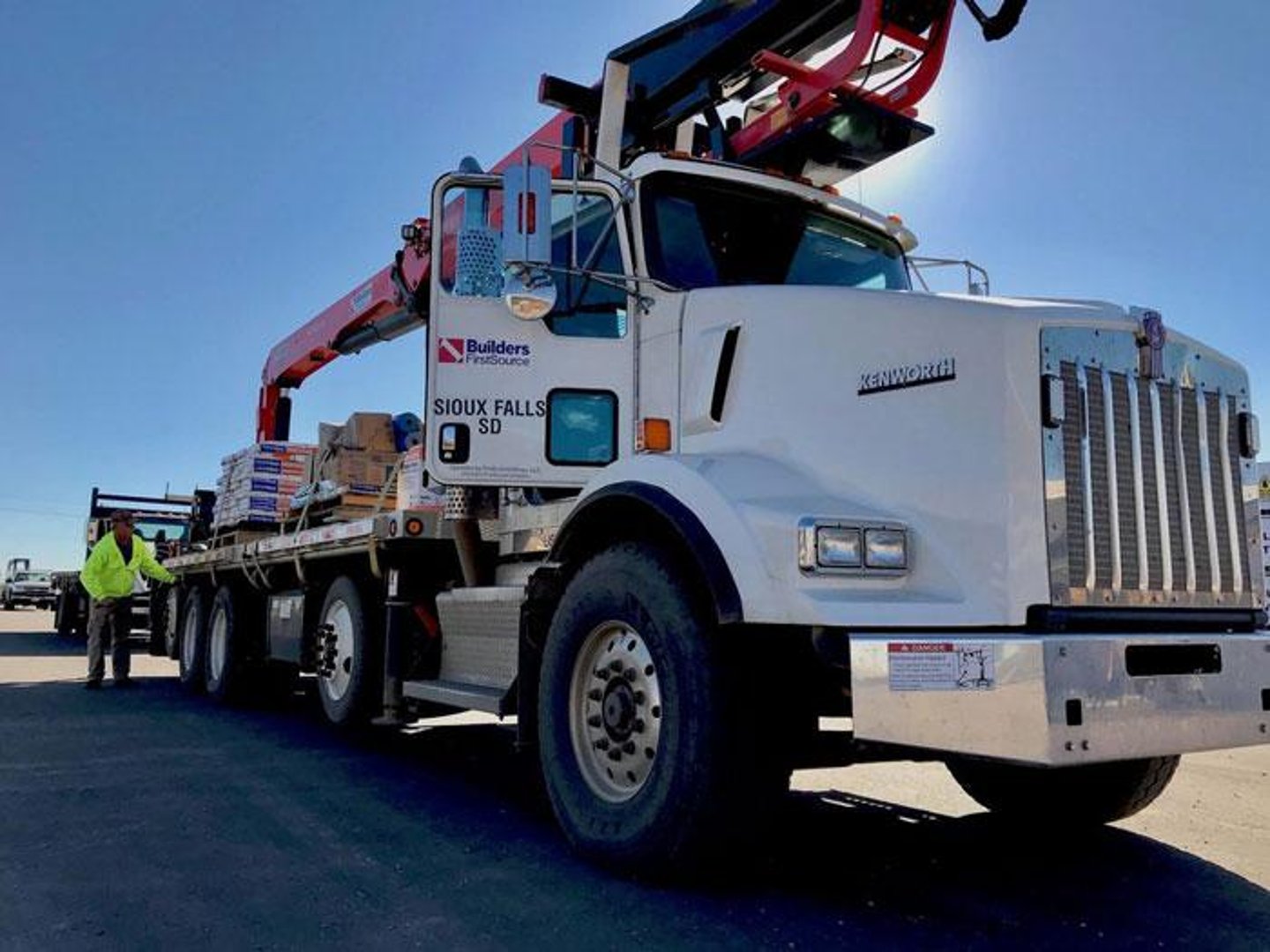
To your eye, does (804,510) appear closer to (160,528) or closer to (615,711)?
(615,711)

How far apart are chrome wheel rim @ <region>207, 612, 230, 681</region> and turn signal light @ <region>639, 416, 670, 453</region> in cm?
605

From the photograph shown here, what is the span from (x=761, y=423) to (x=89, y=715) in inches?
259

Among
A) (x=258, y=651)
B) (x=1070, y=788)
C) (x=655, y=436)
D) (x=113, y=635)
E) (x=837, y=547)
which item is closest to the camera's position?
(x=837, y=547)

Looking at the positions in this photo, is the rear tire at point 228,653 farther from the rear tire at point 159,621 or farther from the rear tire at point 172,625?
the rear tire at point 159,621

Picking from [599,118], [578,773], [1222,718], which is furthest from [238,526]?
[1222,718]

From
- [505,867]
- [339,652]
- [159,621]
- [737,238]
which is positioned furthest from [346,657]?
[159,621]

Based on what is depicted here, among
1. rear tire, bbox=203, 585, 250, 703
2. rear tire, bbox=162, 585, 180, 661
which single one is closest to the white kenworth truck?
rear tire, bbox=203, 585, 250, 703

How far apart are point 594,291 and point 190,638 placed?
7303mm

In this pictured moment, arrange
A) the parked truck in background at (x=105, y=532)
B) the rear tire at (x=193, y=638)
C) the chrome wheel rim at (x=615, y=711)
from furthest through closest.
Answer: the parked truck in background at (x=105, y=532), the rear tire at (x=193, y=638), the chrome wheel rim at (x=615, y=711)

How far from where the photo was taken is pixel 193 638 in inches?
403

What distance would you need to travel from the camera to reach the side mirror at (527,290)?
4422 mm

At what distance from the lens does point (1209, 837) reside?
483cm

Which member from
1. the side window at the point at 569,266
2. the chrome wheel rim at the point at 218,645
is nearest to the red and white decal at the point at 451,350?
the side window at the point at 569,266

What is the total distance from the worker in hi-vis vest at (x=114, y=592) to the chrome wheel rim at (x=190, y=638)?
53 centimetres
